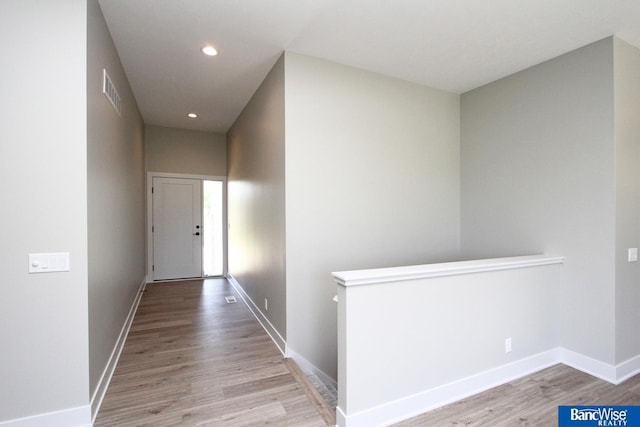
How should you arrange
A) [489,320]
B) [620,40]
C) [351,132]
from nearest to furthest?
[489,320] → [620,40] → [351,132]

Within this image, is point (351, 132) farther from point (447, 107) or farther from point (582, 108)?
point (582, 108)

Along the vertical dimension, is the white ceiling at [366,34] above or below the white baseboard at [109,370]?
above

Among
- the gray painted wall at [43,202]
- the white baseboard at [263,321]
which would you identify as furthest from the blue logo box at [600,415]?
the gray painted wall at [43,202]

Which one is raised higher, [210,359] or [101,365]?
[101,365]

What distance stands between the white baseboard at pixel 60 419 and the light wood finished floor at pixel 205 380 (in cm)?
11

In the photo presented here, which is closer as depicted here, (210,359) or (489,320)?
(489,320)

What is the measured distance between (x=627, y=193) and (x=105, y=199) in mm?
4414

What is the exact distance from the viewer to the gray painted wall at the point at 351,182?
289 cm

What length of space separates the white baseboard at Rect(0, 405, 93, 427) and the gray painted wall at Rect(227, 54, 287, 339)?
1520 millimetres

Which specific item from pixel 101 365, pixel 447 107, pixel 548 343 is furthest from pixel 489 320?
pixel 101 365

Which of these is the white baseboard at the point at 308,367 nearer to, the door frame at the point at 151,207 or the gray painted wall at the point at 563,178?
the gray painted wall at the point at 563,178

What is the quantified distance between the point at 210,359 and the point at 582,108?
4087mm

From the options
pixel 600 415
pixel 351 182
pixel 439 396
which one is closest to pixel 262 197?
pixel 351 182

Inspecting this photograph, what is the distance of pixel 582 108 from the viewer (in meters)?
2.74
